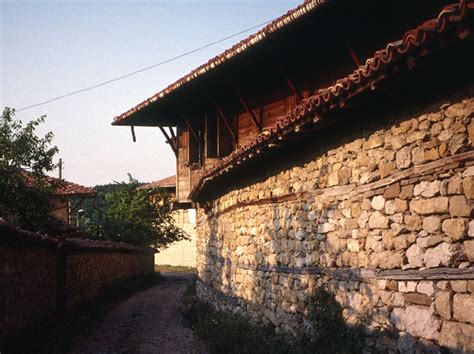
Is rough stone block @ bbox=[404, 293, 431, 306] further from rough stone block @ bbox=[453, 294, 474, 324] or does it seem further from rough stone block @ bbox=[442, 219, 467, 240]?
rough stone block @ bbox=[442, 219, 467, 240]

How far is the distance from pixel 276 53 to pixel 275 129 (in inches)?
140

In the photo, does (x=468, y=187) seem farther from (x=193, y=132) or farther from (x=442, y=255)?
(x=193, y=132)

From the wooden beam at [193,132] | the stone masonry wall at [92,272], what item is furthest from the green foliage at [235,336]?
the wooden beam at [193,132]

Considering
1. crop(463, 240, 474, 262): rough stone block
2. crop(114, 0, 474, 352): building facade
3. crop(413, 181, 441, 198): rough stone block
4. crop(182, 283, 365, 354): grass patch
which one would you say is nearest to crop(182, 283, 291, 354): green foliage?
crop(182, 283, 365, 354): grass patch

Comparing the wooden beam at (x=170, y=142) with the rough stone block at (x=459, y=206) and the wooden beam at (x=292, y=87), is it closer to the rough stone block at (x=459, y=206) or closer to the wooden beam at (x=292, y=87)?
the wooden beam at (x=292, y=87)

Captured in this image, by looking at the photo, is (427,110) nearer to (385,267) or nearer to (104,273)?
(385,267)

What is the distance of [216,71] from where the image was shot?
9.99 m

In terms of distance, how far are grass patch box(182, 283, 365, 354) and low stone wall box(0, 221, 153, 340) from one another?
3.03 meters

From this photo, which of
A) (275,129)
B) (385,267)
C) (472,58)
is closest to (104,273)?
(275,129)

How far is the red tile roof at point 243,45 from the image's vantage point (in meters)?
7.07

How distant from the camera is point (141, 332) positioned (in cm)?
945

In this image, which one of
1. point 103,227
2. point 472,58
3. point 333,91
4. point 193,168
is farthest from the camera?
point 103,227

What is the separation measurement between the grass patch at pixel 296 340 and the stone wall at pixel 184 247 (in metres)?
17.5

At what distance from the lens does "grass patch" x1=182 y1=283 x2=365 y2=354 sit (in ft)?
16.2
